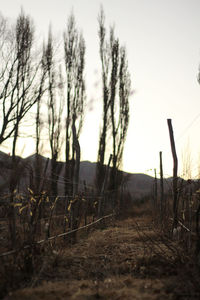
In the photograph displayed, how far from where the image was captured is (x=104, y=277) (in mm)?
3943

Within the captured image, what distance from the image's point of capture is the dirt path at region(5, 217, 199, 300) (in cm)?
312

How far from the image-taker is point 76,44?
1683 cm

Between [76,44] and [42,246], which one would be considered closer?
[42,246]

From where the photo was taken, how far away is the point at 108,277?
3883 mm

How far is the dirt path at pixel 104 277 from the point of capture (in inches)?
123

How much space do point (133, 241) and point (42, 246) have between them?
263 centimetres

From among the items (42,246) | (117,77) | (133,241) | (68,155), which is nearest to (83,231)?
(133,241)

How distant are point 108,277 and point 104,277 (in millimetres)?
81

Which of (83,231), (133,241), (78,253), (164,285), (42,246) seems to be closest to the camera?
(164,285)

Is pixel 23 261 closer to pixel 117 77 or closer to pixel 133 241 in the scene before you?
pixel 133 241

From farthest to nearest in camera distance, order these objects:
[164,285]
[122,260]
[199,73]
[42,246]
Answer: [199,73]
[122,260]
[42,246]
[164,285]

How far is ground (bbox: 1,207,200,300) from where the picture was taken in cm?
311

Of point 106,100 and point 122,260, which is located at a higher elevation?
point 106,100

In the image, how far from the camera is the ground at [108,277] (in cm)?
311
